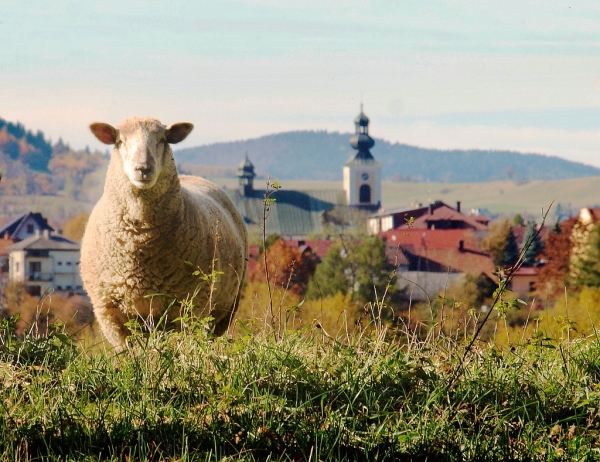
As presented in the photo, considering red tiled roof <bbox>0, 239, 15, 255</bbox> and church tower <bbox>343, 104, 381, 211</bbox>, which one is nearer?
red tiled roof <bbox>0, 239, 15, 255</bbox>

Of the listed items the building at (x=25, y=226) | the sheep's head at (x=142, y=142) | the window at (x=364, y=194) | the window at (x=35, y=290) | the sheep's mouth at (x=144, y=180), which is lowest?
the window at (x=35, y=290)

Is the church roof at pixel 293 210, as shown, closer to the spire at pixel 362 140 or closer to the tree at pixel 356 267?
the spire at pixel 362 140

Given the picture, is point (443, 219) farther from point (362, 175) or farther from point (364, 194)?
point (364, 194)

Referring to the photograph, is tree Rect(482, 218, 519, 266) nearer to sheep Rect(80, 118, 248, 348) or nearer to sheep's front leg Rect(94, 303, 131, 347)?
sheep Rect(80, 118, 248, 348)

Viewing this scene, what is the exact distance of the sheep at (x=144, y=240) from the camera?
7031 millimetres

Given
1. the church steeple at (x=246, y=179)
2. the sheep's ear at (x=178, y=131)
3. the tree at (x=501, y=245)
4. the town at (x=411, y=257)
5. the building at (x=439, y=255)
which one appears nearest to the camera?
the sheep's ear at (x=178, y=131)

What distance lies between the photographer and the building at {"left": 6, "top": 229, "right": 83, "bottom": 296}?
9725cm

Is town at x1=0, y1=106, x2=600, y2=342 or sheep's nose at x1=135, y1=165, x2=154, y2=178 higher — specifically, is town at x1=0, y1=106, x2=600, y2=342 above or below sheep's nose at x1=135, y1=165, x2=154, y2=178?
below

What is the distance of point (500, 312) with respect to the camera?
525 centimetres

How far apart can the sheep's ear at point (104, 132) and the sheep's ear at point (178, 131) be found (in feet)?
1.38

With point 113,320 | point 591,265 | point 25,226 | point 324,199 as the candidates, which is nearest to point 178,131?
point 113,320

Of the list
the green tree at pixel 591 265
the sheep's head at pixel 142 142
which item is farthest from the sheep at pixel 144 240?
the green tree at pixel 591 265

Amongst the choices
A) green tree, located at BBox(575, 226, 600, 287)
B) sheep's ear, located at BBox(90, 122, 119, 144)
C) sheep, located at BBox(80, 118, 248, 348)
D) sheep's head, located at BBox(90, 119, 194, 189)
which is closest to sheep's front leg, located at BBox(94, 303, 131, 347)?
sheep, located at BBox(80, 118, 248, 348)

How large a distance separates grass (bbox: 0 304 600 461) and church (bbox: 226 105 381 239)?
152871 mm
